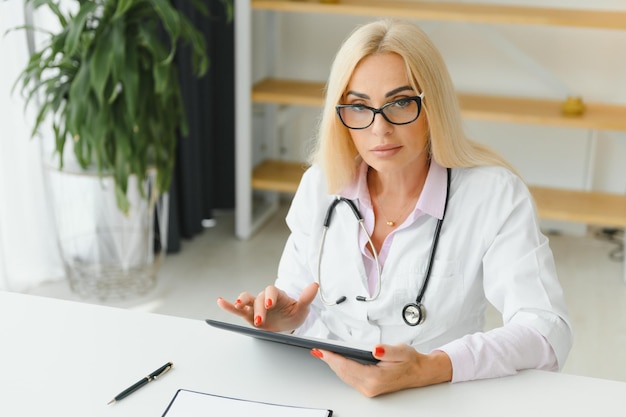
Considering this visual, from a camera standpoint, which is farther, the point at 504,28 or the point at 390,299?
the point at 504,28

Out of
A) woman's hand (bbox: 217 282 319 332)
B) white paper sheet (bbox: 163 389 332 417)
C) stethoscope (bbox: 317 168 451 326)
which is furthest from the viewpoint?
stethoscope (bbox: 317 168 451 326)

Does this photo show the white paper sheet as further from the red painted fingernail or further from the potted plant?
the potted plant

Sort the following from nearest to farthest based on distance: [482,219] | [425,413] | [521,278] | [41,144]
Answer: [425,413]
[521,278]
[482,219]
[41,144]

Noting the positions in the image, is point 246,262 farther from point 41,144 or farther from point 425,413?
point 425,413

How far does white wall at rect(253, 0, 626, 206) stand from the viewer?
373 centimetres

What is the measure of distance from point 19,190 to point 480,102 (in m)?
1.89

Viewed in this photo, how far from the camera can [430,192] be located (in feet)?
5.58

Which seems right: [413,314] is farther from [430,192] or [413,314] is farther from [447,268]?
[430,192]

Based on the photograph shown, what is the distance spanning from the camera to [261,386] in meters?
1.38

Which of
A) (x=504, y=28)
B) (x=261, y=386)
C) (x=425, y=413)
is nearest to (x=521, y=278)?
(x=425, y=413)

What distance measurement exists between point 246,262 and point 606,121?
1552 millimetres

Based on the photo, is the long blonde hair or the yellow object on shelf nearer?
the long blonde hair

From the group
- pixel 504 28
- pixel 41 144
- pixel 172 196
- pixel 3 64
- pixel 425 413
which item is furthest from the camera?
pixel 504 28

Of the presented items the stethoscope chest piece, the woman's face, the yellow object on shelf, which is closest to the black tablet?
the stethoscope chest piece
